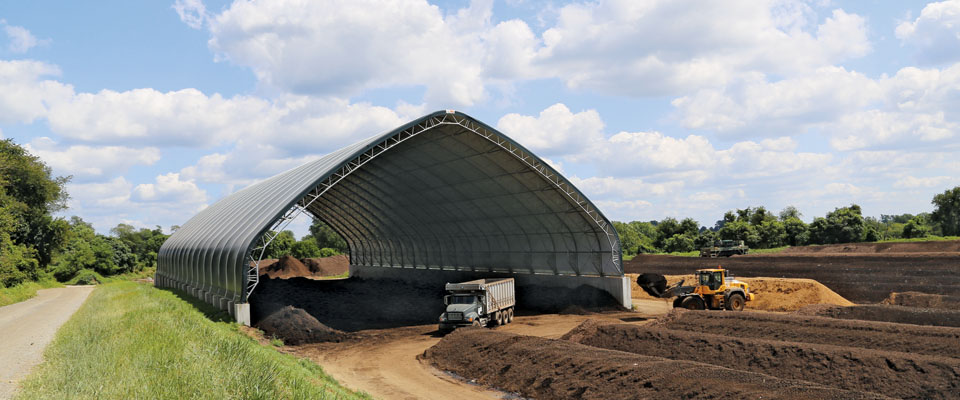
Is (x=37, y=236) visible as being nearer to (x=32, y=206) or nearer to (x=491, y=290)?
(x=32, y=206)

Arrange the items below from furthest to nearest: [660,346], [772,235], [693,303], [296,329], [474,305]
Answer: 1. [772,235]
2. [693,303]
3. [474,305]
4. [296,329]
5. [660,346]

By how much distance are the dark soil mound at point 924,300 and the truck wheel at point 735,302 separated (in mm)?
8773

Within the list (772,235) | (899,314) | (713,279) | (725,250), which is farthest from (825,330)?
(772,235)

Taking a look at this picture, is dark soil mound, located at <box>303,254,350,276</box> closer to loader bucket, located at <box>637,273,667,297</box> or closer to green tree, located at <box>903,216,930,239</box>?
loader bucket, located at <box>637,273,667,297</box>

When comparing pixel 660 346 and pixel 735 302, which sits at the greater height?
pixel 735 302

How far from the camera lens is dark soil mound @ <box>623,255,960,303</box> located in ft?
115

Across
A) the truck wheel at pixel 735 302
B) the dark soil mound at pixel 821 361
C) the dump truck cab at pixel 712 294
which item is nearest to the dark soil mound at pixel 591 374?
the dark soil mound at pixel 821 361

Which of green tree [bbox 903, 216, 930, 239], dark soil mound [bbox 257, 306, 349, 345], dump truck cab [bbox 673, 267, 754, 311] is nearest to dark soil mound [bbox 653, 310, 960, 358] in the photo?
dump truck cab [bbox 673, 267, 754, 311]

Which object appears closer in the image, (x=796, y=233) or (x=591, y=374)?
(x=591, y=374)

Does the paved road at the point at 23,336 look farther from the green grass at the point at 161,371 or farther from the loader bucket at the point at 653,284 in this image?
the loader bucket at the point at 653,284

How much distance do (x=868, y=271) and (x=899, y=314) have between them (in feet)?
→ 49.7

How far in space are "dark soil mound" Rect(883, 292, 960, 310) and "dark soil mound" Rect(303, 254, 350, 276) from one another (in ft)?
209

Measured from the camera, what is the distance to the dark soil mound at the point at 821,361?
1384cm

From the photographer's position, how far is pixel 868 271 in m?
39.1
